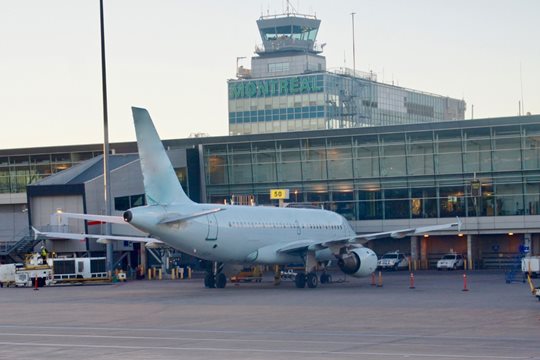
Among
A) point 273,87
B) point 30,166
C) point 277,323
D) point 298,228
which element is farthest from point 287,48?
point 277,323

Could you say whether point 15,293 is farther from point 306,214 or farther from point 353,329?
point 353,329

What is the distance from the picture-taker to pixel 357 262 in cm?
5434

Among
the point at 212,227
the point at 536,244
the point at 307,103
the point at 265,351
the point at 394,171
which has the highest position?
the point at 307,103

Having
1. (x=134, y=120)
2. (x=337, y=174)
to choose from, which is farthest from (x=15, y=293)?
(x=337, y=174)

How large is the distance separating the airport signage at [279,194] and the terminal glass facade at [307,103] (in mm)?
61125

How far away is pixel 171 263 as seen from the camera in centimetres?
7494

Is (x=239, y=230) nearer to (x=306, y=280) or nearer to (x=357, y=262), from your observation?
(x=306, y=280)

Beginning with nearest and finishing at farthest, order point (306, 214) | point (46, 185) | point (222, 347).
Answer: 1. point (222, 347)
2. point (306, 214)
3. point (46, 185)

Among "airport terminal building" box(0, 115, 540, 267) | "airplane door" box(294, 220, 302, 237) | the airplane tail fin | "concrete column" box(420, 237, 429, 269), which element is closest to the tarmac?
the airplane tail fin

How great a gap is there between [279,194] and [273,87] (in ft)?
220

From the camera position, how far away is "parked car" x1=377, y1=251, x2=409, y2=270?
7712 centimetres

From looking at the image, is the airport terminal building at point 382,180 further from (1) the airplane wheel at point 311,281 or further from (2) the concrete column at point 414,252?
(1) the airplane wheel at point 311,281

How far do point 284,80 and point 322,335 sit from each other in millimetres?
113964

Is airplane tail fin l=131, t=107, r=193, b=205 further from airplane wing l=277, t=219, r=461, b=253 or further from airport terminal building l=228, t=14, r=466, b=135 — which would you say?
airport terminal building l=228, t=14, r=466, b=135
